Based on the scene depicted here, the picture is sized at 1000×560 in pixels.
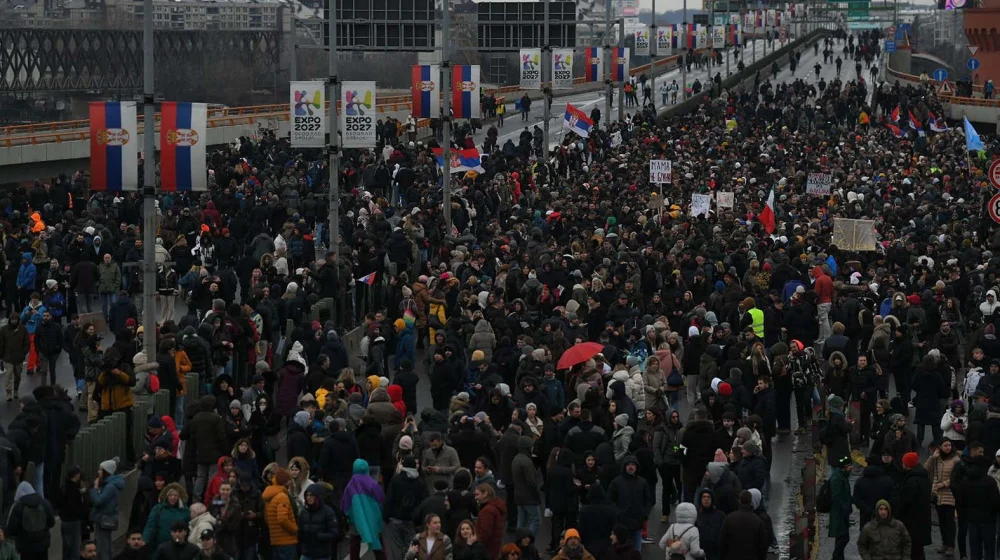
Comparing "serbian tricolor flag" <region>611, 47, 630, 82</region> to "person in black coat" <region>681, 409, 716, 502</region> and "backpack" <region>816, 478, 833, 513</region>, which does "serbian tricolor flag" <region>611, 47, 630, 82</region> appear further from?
"backpack" <region>816, 478, 833, 513</region>

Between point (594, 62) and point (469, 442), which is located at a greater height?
point (594, 62)

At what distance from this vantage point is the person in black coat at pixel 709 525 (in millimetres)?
14648

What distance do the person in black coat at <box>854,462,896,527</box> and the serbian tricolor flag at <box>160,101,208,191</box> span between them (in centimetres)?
779

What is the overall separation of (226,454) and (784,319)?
9.24 meters

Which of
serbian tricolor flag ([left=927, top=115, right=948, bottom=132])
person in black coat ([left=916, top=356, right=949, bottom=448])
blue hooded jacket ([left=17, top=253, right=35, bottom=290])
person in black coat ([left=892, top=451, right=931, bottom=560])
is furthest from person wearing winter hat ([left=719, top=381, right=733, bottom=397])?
serbian tricolor flag ([left=927, top=115, right=948, bottom=132])

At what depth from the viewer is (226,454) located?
1691 cm

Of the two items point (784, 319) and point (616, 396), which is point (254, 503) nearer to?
point (616, 396)

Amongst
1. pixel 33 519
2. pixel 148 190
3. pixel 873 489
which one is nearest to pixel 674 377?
pixel 873 489

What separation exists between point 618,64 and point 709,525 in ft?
155

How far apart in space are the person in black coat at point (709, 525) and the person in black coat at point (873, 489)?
1.75 metres

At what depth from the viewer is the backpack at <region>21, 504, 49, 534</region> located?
14.3 m

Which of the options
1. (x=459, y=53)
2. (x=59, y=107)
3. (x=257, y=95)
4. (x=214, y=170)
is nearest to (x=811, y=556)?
(x=214, y=170)

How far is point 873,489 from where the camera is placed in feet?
52.2

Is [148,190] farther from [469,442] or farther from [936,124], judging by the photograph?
[936,124]
